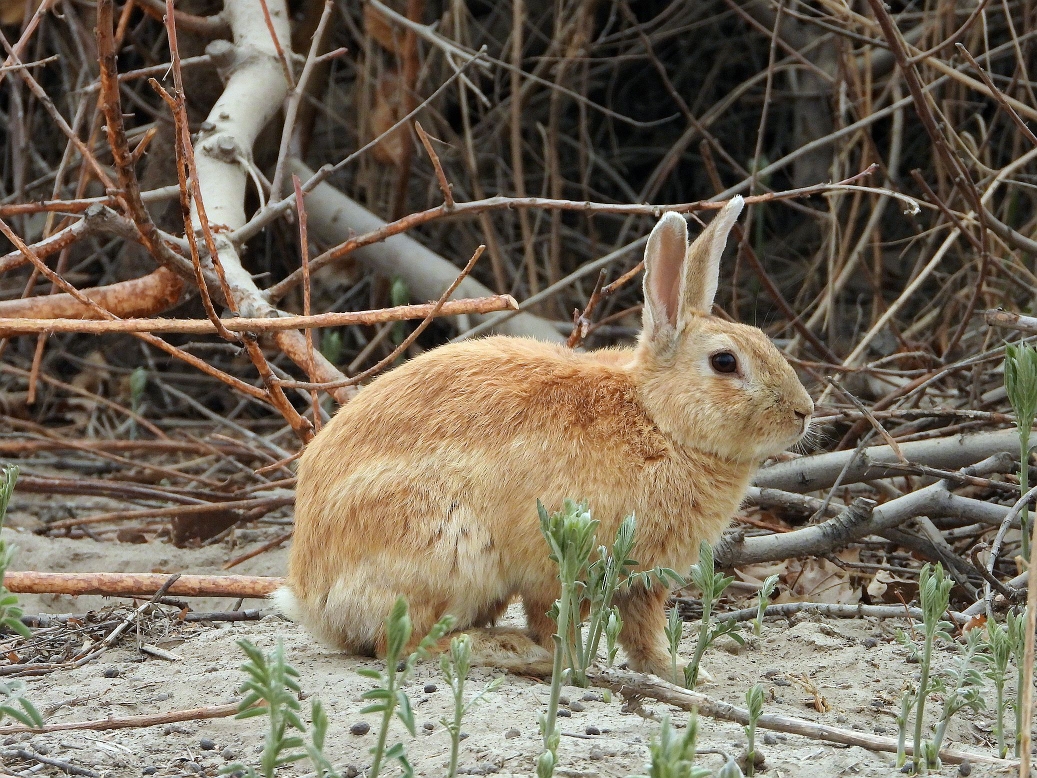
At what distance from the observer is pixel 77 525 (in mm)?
5000

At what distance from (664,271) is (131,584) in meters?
1.93

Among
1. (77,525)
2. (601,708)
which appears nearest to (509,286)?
(77,525)

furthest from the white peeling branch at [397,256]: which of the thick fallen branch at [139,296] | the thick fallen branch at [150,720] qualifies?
the thick fallen branch at [150,720]

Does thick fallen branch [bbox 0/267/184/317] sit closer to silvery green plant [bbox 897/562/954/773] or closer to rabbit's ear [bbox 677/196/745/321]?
rabbit's ear [bbox 677/196/745/321]

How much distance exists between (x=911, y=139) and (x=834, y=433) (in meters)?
3.31

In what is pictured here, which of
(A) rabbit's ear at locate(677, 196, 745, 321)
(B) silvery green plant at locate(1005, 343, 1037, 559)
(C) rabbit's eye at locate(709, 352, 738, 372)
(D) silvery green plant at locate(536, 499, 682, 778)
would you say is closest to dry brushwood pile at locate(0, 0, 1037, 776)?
(B) silvery green plant at locate(1005, 343, 1037, 559)

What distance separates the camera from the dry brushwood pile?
9.18ft

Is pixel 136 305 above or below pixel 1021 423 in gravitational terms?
below

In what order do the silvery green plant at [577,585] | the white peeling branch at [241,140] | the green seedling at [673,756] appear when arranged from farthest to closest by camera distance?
the white peeling branch at [241,140]
the silvery green plant at [577,585]
the green seedling at [673,756]

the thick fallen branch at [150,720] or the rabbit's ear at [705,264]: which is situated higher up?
the rabbit's ear at [705,264]

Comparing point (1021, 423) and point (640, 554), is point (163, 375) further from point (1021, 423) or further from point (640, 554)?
point (1021, 423)

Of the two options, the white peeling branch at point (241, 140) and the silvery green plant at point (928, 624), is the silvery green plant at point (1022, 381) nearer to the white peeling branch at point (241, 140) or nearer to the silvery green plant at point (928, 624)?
the silvery green plant at point (928, 624)

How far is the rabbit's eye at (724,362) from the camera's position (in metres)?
3.56

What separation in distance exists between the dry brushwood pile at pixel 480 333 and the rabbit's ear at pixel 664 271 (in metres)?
0.54
